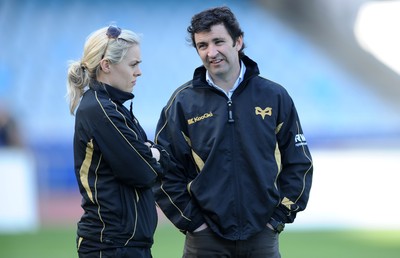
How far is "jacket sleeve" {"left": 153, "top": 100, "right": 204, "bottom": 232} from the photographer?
12.2 ft

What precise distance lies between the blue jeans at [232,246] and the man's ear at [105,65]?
2.96 ft

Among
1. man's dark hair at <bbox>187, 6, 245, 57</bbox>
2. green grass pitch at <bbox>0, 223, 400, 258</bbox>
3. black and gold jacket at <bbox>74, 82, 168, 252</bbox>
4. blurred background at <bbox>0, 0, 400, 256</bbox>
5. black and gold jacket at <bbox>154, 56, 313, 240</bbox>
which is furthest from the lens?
blurred background at <bbox>0, 0, 400, 256</bbox>

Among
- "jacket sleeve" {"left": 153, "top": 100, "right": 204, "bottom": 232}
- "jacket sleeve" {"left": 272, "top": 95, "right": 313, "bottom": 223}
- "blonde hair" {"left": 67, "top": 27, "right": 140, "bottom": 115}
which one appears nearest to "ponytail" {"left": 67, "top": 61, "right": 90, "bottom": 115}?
"blonde hair" {"left": 67, "top": 27, "right": 140, "bottom": 115}

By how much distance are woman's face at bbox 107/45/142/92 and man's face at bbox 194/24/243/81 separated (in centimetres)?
48

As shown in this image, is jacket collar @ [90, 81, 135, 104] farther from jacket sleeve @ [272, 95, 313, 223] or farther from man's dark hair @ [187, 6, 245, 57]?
jacket sleeve @ [272, 95, 313, 223]

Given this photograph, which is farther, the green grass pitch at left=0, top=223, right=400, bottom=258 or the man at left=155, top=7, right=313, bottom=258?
the green grass pitch at left=0, top=223, right=400, bottom=258

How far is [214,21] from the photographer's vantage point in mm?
3791

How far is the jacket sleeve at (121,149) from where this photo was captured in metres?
3.20

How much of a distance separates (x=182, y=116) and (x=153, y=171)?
22.9 inches

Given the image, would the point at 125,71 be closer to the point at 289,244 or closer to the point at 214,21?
the point at 214,21

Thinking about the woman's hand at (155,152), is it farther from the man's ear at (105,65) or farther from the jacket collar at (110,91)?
the man's ear at (105,65)

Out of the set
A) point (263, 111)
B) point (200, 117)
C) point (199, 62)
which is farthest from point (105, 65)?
point (199, 62)

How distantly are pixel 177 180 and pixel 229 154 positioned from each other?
28 cm

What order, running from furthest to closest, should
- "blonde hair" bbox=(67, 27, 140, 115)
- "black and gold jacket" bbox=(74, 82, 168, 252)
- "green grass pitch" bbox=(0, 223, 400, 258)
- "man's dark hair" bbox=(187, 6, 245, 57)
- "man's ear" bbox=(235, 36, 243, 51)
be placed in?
"green grass pitch" bbox=(0, 223, 400, 258)
"man's ear" bbox=(235, 36, 243, 51)
"man's dark hair" bbox=(187, 6, 245, 57)
"blonde hair" bbox=(67, 27, 140, 115)
"black and gold jacket" bbox=(74, 82, 168, 252)
